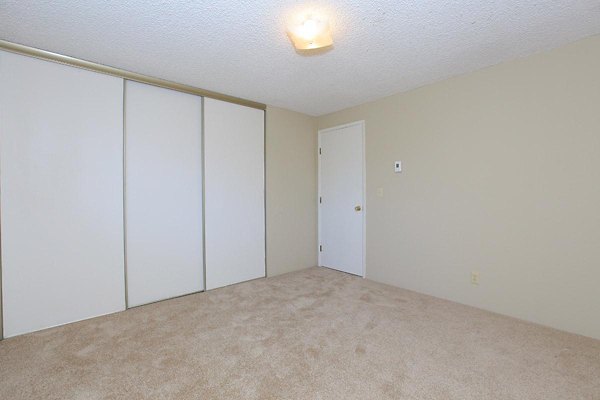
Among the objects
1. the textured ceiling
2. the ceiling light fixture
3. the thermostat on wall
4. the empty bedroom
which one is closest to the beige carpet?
the empty bedroom

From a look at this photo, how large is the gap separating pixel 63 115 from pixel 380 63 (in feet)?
9.17

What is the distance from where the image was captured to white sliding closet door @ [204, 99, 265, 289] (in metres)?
3.29

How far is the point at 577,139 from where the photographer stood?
218 centimetres

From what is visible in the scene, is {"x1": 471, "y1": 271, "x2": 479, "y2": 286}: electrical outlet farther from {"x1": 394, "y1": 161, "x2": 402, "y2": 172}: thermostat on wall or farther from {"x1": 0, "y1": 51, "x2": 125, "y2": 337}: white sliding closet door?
{"x1": 0, "y1": 51, "x2": 125, "y2": 337}: white sliding closet door

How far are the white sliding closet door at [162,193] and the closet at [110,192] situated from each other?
Result: 0.01m

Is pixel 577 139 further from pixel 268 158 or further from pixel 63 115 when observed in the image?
pixel 63 115

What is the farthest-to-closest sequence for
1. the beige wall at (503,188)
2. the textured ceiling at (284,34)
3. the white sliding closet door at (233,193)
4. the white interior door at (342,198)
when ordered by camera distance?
the white interior door at (342,198), the white sliding closet door at (233,193), the beige wall at (503,188), the textured ceiling at (284,34)

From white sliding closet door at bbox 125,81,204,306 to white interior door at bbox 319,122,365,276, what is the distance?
1.84 metres

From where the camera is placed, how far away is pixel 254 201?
12.0 feet

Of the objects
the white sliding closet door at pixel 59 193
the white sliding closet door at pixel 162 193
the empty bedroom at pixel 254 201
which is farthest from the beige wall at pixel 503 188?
the white sliding closet door at pixel 59 193

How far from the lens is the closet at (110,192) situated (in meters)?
2.23

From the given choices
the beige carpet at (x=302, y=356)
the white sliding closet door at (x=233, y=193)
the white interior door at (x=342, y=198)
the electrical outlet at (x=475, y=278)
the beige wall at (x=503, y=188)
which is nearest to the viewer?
the beige carpet at (x=302, y=356)

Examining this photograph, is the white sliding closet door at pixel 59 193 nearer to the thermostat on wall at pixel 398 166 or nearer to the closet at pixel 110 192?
the closet at pixel 110 192

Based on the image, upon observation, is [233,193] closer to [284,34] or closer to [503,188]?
[284,34]
